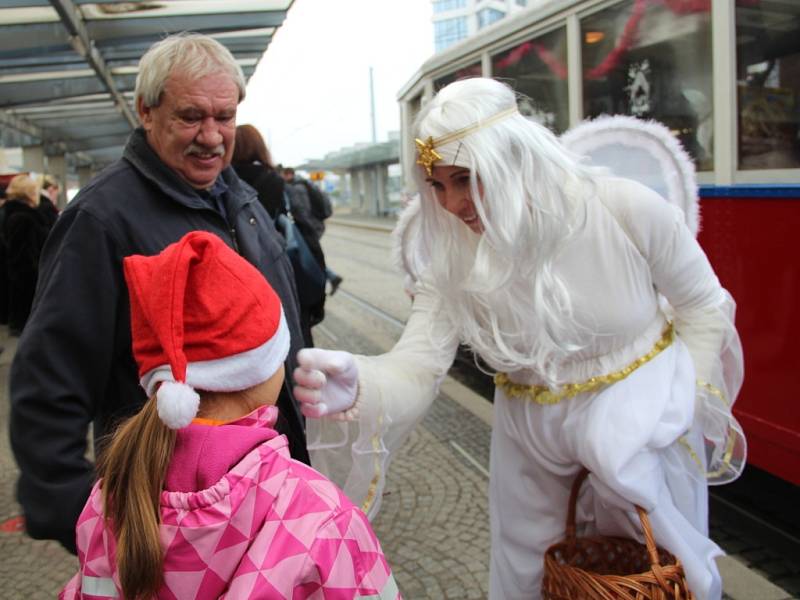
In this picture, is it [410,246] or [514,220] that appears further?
[410,246]

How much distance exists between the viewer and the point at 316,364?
1.73m

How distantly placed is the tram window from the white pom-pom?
3.21m

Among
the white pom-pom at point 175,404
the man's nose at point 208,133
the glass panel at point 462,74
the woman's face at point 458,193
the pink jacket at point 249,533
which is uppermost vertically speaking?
the glass panel at point 462,74

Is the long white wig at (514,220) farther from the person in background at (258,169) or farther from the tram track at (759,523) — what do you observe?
the person in background at (258,169)

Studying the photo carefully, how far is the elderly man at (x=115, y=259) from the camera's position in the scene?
1587 mm

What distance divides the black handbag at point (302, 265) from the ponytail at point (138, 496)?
118 inches

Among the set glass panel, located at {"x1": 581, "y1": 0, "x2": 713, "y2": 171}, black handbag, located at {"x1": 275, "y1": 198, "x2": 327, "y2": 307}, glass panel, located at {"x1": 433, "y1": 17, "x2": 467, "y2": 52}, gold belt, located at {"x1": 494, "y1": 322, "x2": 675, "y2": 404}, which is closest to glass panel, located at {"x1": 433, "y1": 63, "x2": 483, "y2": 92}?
glass panel, located at {"x1": 581, "y1": 0, "x2": 713, "y2": 171}

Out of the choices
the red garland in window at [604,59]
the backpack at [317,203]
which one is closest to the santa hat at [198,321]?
the red garland in window at [604,59]

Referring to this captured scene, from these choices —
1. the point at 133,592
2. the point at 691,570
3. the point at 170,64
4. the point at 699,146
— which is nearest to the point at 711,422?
the point at 691,570

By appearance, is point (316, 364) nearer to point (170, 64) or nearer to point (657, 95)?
point (170, 64)

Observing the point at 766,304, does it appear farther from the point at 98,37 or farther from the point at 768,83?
the point at 98,37

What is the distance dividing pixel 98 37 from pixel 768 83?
Result: 584cm

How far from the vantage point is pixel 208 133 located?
6.22ft

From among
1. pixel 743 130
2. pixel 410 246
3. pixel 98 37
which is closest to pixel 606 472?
pixel 410 246
